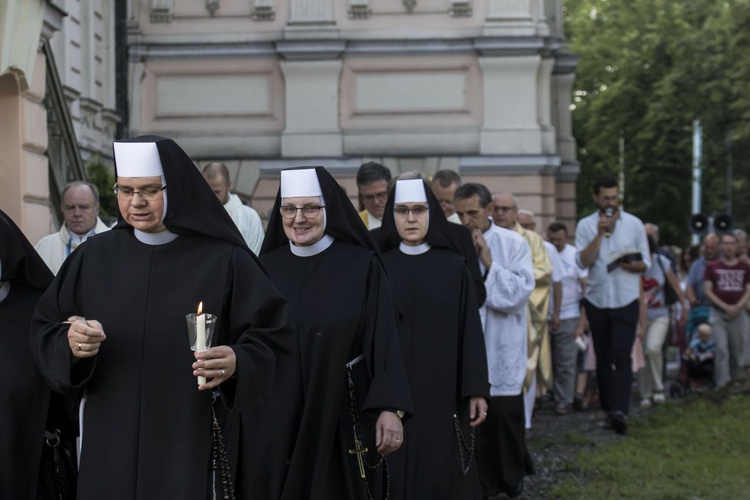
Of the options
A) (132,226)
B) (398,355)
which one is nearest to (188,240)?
(132,226)

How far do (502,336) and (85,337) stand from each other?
5.65m

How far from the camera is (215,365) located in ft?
16.7

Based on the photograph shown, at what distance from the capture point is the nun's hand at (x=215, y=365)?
5039 millimetres

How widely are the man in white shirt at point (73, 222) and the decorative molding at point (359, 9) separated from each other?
572 inches

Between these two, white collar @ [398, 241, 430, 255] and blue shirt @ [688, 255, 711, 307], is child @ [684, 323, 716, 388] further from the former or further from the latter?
white collar @ [398, 241, 430, 255]

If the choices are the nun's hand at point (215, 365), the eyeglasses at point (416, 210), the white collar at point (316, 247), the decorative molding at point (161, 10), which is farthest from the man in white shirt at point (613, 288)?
the decorative molding at point (161, 10)

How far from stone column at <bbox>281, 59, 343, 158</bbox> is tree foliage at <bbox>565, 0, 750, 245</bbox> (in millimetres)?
7813

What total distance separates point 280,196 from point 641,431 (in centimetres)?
693

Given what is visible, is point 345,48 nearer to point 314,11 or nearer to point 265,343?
point 314,11

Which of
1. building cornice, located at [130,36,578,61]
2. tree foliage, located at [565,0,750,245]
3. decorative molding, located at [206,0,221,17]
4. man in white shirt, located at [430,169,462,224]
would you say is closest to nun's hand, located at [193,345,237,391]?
man in white shirt, located at [430,169,462,224]

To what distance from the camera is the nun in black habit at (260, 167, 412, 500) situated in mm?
6754

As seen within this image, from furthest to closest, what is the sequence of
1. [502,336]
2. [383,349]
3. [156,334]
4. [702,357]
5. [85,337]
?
[702,357] → [502,336] → [383,349] → [156,334] → [85,337]

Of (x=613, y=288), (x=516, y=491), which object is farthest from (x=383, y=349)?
(x=613, y=288)

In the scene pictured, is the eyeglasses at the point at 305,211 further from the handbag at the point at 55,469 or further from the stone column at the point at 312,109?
the stone column at the point at 312,109
